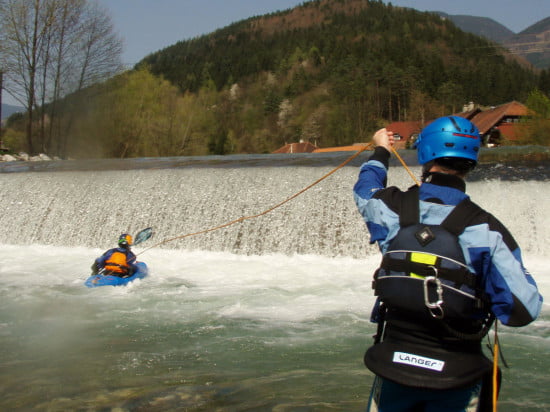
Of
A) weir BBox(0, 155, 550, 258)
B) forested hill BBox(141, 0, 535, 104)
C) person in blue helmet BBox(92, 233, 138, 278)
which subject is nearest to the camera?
person in blue helmet BBox(92, 233, 138, 278)

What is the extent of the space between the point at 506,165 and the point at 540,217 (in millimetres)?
1887

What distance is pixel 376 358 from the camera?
5.92 ft

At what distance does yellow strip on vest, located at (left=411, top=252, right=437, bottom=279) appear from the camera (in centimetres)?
168

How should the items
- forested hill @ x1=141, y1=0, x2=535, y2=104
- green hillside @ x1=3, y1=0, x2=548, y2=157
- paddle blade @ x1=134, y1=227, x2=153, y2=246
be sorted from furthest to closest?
forested hill @ x1=141, y1=0, x2=535, y2=104 < green hillside @ x1=3, y1=0, x2=548, y2=157 < paddle blade @ x1=134, y1=227, x2=153, y2=246

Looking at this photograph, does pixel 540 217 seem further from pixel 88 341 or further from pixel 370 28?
pixel 370 28

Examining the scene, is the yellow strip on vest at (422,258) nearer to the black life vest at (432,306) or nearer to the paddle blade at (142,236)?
the black life vest at (432,306)

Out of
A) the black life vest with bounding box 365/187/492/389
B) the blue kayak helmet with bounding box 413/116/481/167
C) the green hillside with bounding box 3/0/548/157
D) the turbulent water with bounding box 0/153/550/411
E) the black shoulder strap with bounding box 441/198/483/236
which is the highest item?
the green hillside with bounding box 3/0/548/157

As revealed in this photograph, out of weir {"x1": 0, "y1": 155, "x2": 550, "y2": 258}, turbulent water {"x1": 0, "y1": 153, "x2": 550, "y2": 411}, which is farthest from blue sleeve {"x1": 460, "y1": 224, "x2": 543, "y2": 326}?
weir {"x1": 0, "y1": 155, "x2": 550, "y2": 258}

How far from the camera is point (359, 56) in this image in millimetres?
85062

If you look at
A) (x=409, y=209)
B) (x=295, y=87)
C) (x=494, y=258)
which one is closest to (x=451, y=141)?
(x=409, y=209)

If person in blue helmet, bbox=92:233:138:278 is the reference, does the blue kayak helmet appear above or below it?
above

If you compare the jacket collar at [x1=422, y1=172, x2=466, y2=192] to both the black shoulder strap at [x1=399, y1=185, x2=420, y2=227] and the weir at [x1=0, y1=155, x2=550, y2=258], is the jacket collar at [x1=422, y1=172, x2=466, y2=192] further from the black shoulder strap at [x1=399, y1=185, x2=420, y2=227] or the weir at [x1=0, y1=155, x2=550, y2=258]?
the weir at [x1=0, y1=155, x2=550, y2=258]

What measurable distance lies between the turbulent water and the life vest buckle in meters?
2.13

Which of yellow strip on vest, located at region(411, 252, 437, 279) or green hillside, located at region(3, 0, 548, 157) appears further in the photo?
green hillside, located at region(3, 0, 548, 157)
